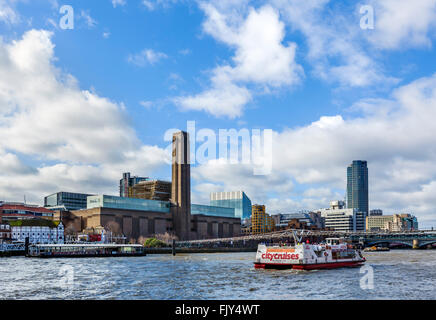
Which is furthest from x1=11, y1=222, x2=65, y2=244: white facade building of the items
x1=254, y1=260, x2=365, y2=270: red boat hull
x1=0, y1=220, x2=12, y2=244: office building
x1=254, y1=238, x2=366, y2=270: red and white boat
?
x1=254, y1=238, x2=366, y2=270: red and white boat

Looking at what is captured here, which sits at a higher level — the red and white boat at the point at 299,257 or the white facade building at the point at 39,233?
the red and white boat at the point at 299,257

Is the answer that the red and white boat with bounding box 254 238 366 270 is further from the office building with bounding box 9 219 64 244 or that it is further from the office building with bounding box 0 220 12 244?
the office building with bounding box 0 220 12 244

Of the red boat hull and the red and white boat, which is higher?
the red and white boat

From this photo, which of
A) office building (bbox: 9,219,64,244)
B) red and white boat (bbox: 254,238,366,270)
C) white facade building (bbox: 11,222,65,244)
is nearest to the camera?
red and white boat (bbox: 254,238,366,270)

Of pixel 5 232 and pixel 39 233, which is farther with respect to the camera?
pixel 39 233

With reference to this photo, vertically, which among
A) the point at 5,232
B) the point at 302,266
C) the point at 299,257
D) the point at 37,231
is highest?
the point at 299,257

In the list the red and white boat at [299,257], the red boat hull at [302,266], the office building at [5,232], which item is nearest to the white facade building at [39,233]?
the office building at [5,232]

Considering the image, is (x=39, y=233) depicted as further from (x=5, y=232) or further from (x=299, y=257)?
(x=299, y=257)

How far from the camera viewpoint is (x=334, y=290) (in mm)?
47188

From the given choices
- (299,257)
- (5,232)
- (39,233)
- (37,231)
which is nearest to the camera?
(299,257)

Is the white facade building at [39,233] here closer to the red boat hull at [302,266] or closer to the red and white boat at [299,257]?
the red boat hull at [302,266]

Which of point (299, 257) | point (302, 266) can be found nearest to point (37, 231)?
point (299, 257)
